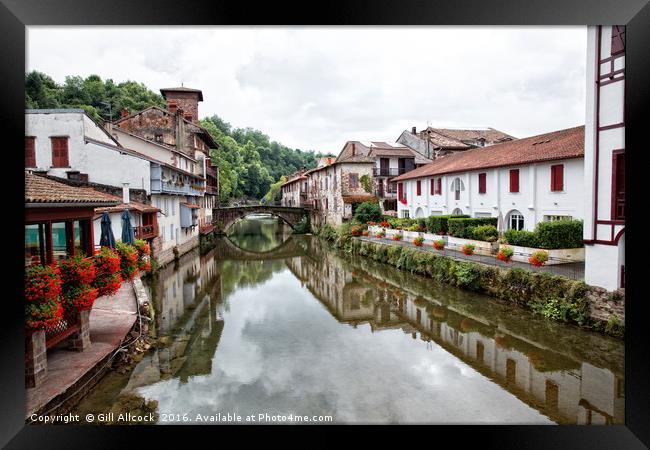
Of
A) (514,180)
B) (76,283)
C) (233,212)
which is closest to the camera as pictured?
(76,283)

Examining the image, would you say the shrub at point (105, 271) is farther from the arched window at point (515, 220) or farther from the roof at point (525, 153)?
the arched window at point (515, 220)

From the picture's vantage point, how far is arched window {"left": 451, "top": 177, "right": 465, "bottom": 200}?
23.3 meters

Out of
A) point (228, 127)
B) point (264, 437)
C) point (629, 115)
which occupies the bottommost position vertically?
point (264, 437)

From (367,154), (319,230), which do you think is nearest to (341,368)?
(367,154)

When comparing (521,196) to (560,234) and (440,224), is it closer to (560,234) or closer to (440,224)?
(440,224)

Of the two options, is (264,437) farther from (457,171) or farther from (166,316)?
(457,171)

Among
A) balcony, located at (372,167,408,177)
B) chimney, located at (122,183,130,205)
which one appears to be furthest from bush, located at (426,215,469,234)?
chimney, located at (122,183,130,205)

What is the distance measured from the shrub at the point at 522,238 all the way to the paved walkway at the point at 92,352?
13.4 meters

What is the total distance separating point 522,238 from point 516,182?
479 cm

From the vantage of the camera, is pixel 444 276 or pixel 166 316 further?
pixel 444 276

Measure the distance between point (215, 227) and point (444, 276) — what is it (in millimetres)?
28713

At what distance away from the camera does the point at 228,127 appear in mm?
85438

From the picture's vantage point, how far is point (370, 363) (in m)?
8.91

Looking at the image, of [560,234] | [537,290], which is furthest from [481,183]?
[537,290]
